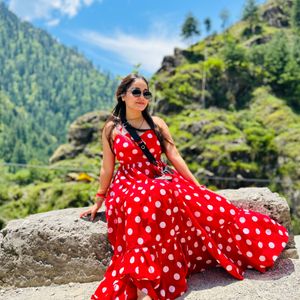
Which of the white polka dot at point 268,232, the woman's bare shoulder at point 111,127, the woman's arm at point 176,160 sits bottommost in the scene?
the white polka dot at point 268,232

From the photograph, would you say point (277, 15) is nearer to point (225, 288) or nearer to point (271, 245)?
point (271, 245)

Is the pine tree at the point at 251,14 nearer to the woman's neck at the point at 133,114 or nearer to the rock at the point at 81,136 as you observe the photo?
the rock at the point at 81,136

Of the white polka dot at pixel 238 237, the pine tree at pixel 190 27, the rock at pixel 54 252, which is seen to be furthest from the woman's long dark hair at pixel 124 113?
the pine tree at pixel 190 27

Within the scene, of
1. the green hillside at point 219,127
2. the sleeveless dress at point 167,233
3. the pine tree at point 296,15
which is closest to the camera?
the sleeveless dress at point 167,233

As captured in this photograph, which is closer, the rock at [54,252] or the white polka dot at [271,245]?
the white polka dot at [271,245]

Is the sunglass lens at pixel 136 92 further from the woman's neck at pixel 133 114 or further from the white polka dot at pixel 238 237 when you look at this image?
the white polka dot at pixel 238 237

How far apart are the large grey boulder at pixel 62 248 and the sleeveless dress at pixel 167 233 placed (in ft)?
1.09

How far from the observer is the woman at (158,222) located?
10.3 feet

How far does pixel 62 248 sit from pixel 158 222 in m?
1.39

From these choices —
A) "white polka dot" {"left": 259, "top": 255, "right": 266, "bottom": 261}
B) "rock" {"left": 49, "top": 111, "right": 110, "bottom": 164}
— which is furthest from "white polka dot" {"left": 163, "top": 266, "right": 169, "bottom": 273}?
"rock" {"left": 49, "top": 111, "right": 110, "bottom": 164}

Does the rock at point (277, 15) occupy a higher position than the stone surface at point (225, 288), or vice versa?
the rock at point (277, 15)

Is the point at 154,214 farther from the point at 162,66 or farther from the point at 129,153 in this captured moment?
the point at 162,66

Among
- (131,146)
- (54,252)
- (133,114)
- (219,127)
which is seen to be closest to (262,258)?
(131,146)

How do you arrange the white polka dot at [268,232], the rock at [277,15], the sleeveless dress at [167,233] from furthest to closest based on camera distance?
the rock at [277,15] < the white polka dot at [268,232] < the sleeveless dress at [167,233]
